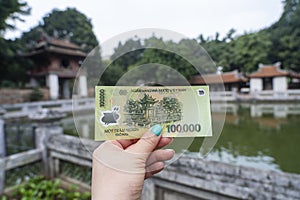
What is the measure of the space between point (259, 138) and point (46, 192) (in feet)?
7.10

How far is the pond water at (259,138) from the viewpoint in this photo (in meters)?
1.68

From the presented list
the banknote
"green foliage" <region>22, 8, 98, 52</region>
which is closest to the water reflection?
the banknote

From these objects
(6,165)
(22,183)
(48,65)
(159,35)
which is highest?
(48,65)

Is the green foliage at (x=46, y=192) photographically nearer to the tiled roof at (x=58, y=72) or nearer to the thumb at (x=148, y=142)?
the thumb at (x=148, y=142)

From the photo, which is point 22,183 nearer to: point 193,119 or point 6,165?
point 6,165

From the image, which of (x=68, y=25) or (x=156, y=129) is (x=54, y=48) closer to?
(x=68, y=25)

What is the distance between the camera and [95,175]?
0.35 metres

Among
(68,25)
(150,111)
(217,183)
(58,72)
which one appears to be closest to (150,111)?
(150,111)

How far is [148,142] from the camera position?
34 centimetres

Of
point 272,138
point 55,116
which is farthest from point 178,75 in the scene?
point 272,138

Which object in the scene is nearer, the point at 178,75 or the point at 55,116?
the point at 178,75

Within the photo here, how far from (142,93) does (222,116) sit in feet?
0.62

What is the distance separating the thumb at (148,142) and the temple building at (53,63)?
5.12 meters

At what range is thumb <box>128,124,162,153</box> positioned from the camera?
1.10 ft
